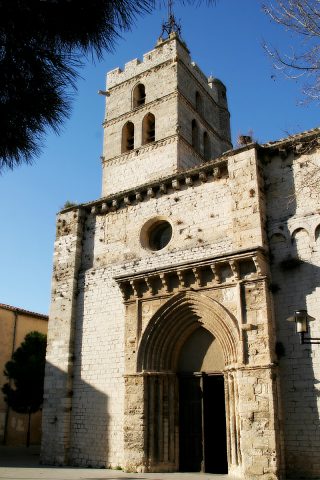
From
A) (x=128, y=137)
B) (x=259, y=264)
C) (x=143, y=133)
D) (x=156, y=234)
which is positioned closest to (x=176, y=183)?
(x=156, y=234)

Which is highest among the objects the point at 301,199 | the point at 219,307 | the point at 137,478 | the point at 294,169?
the point at 294,169

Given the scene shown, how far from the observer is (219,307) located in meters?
11.4

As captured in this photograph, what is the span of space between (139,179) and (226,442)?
34.9 feet

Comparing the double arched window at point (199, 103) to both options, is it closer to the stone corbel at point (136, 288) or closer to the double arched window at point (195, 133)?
the double arched window at point (195, 133)

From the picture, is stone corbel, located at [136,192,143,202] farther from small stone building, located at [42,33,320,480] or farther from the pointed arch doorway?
the pointed arch doorway

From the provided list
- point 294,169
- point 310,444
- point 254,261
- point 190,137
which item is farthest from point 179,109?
point 310,444

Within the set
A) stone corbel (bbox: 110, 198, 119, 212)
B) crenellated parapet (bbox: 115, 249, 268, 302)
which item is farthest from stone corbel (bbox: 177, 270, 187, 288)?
stone corbel (bbox: 110, 198, 119, 212)

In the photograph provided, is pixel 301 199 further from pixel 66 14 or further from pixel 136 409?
pixel 66 14

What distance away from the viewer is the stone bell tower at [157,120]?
1845 centimetres

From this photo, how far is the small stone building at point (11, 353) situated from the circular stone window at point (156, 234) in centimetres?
1166

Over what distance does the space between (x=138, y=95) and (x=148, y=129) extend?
2104mm

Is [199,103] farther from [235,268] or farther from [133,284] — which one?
[235,268]

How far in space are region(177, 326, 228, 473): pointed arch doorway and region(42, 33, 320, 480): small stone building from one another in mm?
30

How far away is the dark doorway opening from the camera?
11297 millimetres
